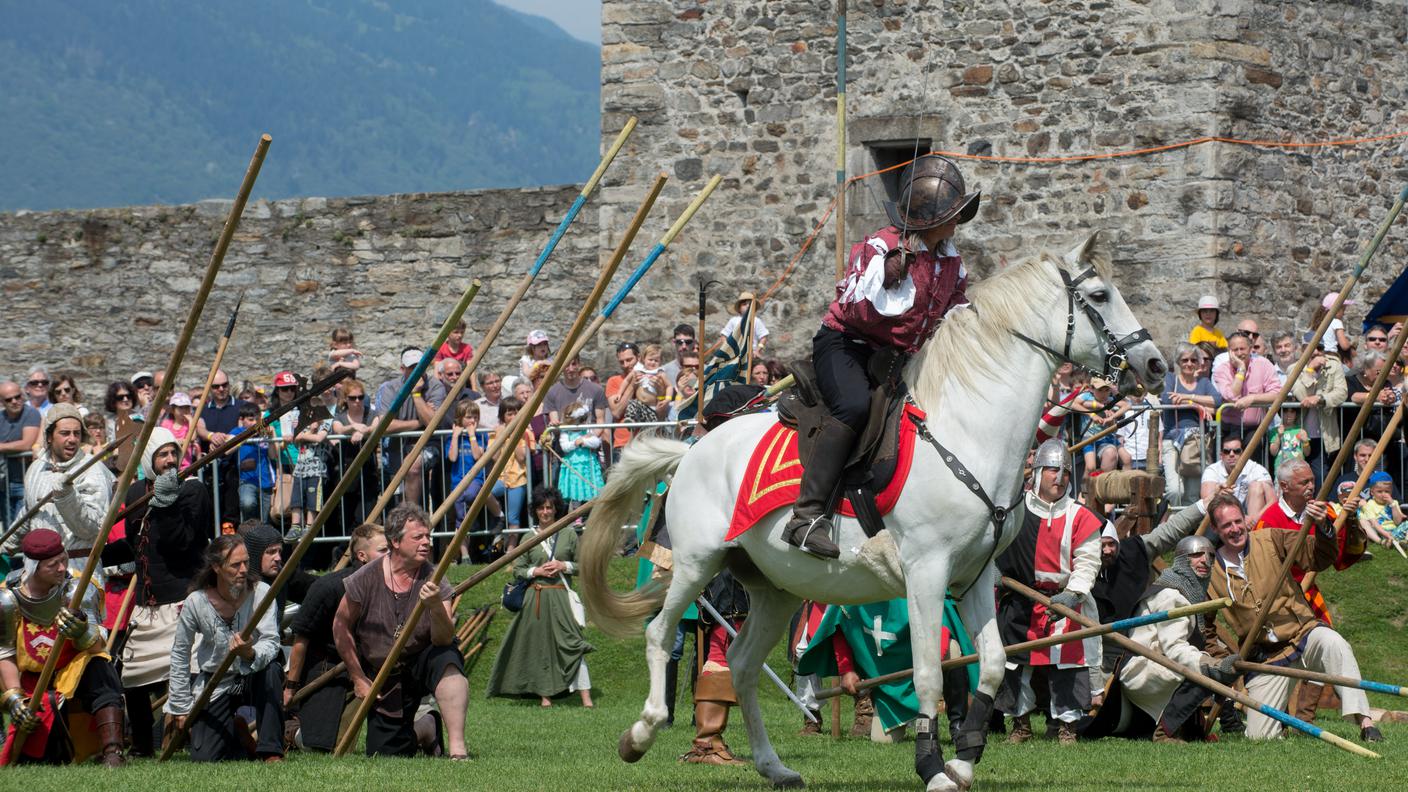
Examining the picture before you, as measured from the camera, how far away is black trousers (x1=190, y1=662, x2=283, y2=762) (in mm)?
11234

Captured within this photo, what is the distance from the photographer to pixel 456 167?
195250mm

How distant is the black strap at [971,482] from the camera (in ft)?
30.2

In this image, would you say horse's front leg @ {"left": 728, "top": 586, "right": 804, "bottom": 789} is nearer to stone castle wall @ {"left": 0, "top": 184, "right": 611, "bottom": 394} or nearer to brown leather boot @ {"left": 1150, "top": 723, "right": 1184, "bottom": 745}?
brown leather boot @ {"left": 1150, "top": 723, "right": 1184, "bottom": 745}

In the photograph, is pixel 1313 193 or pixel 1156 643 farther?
pixel 1313 193

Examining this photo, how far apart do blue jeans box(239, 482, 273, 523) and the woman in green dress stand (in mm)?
2830

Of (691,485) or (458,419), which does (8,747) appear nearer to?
(691,485)

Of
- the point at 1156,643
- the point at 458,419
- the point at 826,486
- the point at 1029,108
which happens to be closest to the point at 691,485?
the point at 826,486

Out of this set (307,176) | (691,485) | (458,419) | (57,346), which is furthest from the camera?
(307,176)

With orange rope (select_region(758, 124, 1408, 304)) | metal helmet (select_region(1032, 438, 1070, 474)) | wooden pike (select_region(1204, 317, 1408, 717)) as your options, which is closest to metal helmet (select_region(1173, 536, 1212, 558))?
wooden pike (select_region(1204, 317, 1408, 717))

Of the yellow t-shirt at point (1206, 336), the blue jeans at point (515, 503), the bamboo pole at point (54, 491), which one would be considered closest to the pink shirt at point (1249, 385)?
the yellow t-shirt at point (1206, 336)

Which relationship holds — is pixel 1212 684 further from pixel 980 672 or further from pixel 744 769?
pixel 744 769

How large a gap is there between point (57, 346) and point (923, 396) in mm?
16944

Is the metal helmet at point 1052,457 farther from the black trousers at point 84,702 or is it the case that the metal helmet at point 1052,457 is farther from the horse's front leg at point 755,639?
the black trousers at point 84,702

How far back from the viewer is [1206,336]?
18.2m
